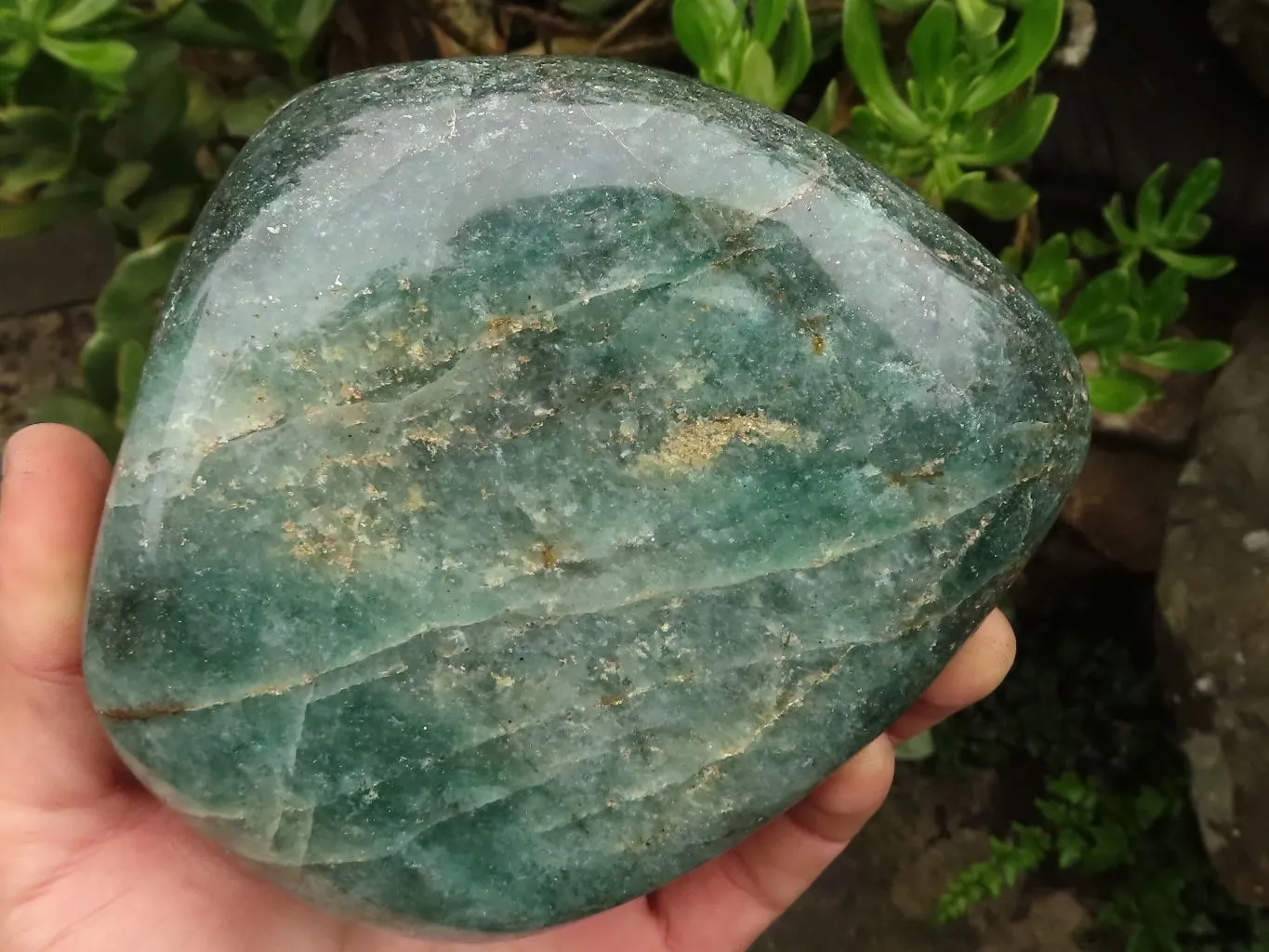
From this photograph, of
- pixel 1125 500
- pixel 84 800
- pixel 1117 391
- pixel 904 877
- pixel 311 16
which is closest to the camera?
pixel 84 800

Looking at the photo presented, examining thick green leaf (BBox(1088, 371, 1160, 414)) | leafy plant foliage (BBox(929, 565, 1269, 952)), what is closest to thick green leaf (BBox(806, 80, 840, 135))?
thick green leaf (BBox(1088, 371, 1160, 414))

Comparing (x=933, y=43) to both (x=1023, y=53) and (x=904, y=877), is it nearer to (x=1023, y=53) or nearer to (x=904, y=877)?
(x=1023, y=53)

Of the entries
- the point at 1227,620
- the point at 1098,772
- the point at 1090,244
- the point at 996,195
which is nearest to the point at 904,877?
the point at 1098,772

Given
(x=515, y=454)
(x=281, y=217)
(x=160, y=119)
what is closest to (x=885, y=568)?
(x=515, y=454)

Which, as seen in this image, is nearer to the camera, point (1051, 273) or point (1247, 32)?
point (1051, 273)

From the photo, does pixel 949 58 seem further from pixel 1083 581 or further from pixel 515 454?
pixel 1083 581
